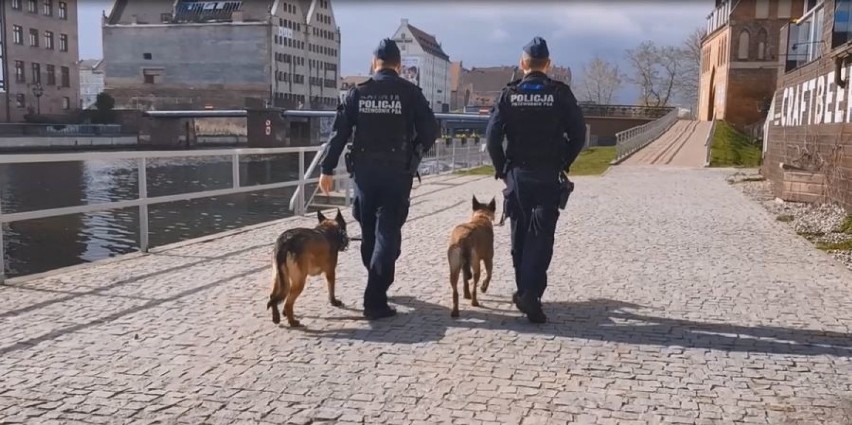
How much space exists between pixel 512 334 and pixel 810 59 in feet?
51.8

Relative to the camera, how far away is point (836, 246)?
9938 millimetres

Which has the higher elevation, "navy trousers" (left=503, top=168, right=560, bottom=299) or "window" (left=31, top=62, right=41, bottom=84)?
"window" (left=31, top=62, right=41, bottom=84)

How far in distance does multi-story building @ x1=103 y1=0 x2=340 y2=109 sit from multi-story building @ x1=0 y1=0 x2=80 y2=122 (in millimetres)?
10083

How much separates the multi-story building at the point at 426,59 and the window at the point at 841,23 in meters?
102

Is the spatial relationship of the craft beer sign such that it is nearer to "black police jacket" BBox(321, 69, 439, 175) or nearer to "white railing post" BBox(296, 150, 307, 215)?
"white railing post" BBox(296, 150, 307, 215)

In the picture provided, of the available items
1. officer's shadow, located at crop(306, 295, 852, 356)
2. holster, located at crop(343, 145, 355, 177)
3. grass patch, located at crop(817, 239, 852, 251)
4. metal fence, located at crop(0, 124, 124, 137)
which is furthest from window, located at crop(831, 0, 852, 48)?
metal fence, located at crop(0, 124, 124, 137)

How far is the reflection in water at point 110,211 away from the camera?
16.1m

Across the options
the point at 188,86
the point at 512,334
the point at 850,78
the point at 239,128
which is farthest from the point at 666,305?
A: the point at 188,86

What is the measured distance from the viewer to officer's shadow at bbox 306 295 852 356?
5.25 meters

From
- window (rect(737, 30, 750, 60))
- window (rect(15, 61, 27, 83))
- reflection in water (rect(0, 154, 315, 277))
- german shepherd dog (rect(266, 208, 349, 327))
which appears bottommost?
reflection in water (rect(0, 154, 315, 277))

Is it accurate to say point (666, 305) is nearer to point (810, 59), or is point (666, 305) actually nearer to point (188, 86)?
point (810, 59)

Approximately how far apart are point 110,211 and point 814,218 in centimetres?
1742

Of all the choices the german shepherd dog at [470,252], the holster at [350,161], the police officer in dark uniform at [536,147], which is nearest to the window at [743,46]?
the german shepherd dog at [470,252]

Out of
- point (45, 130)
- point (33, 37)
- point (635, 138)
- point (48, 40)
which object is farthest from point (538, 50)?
point (48, 40)
